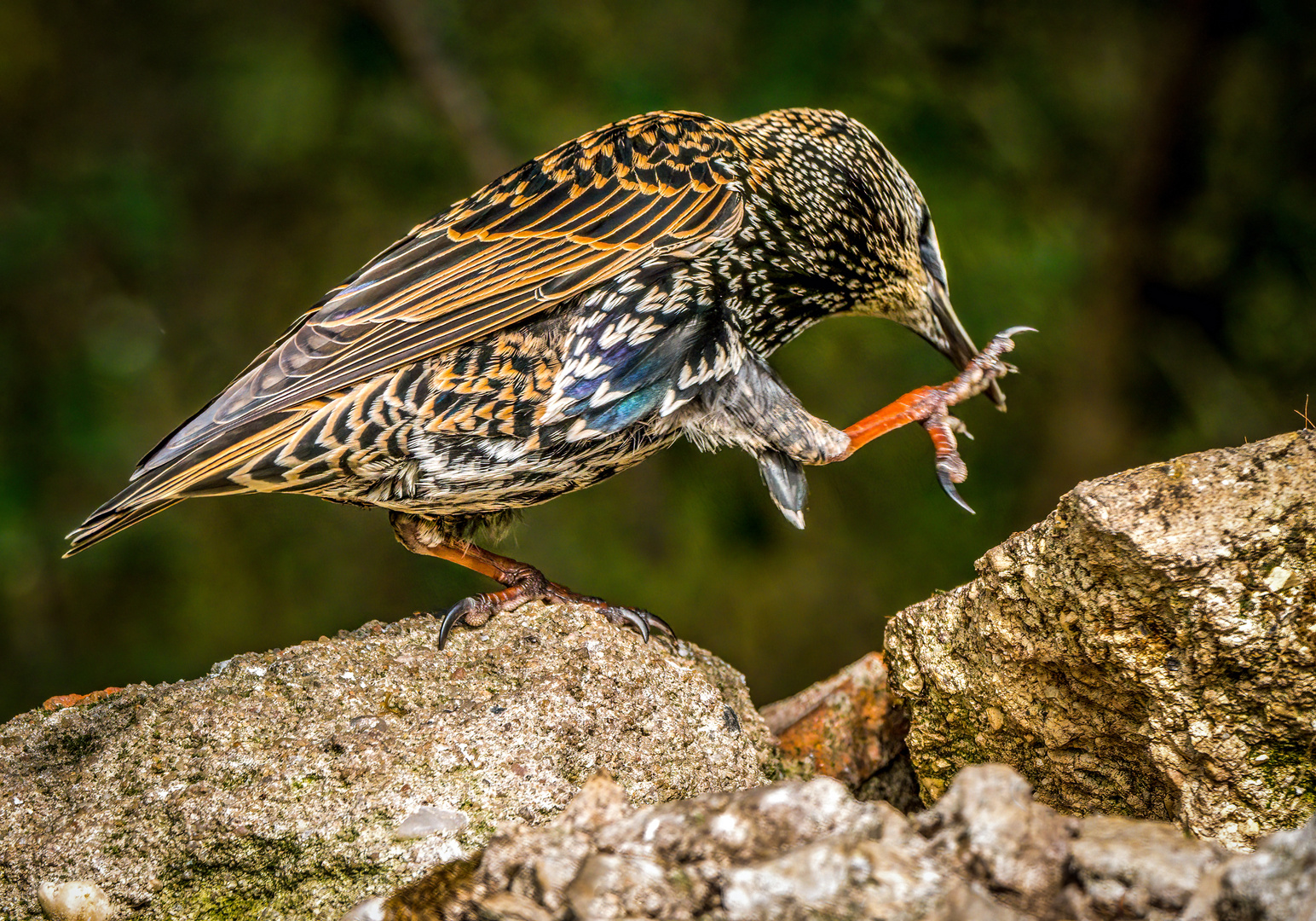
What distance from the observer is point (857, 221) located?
136 inches

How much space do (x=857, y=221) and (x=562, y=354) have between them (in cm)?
112

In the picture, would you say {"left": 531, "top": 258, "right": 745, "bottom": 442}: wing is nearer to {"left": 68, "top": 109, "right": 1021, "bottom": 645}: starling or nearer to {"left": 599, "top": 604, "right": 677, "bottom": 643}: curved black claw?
{"left": 68, "top": 109, "right": 1021, "bottom": 645}: starling

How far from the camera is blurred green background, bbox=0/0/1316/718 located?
4.43 metres

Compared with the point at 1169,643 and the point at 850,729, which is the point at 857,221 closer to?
the point at 850,729

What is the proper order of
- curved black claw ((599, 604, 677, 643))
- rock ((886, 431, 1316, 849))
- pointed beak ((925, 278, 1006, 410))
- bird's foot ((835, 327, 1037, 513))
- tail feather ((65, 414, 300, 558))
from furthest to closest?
1. pointed beak ((925, 278, 1006, 410))
2. bird's foot ((835, 327, 1037, 513))
3. curved black claw ((599, 604, 677, 643))
4. tail feather ((65, 414, 300, 558))
5. rock ((886, 431, 1316, 849))

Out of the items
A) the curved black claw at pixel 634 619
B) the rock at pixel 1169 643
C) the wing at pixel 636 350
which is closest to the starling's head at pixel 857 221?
the wing at pixel 636 350

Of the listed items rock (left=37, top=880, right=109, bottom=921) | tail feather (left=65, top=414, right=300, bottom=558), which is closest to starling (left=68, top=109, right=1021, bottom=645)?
tail feather (left=65, top=414, right=300, bottom=558)

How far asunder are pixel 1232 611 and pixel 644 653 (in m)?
1.33

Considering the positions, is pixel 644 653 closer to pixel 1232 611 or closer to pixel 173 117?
pixel 1232 611

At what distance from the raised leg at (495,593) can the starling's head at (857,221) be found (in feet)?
3.74

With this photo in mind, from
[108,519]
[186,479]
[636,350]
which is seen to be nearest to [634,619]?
[636,350]

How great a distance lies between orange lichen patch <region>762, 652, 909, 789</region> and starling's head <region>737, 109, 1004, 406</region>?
1115 mm

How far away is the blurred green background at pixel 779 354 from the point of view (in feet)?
14.5

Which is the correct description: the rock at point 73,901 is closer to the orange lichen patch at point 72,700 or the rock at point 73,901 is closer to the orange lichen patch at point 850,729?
the orange lichen patch at point 72,700
